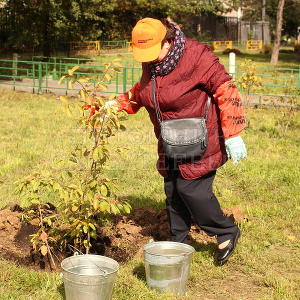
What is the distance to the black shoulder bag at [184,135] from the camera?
4129 millimetres

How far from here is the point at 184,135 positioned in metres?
4.14

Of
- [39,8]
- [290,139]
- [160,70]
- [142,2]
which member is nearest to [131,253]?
[160,70]

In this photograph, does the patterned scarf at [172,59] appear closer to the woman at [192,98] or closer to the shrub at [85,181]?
the woman at [192,98]

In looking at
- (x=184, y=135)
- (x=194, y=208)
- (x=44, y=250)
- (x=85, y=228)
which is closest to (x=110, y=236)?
(x=85, y=228)

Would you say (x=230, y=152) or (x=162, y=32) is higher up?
(x=162, y=32)

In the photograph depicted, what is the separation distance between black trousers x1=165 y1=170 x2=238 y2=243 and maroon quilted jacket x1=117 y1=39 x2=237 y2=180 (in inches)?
3.7

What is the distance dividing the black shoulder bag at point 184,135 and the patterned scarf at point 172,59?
0.09m

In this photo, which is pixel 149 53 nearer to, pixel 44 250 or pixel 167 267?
pixel 167 267

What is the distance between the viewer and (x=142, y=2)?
119 ft

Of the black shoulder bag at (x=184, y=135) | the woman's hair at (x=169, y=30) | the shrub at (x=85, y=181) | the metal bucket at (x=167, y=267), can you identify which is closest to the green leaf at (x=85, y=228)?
the shrub at (x=85, y=181)

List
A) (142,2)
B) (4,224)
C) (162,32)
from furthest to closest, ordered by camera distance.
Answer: (142,2) → (4,224) → (162,32)

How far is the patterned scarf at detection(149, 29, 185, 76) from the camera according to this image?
404cm

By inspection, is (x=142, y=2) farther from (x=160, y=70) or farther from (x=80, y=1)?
(x=160, y=70)

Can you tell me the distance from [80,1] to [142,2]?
13682mm
